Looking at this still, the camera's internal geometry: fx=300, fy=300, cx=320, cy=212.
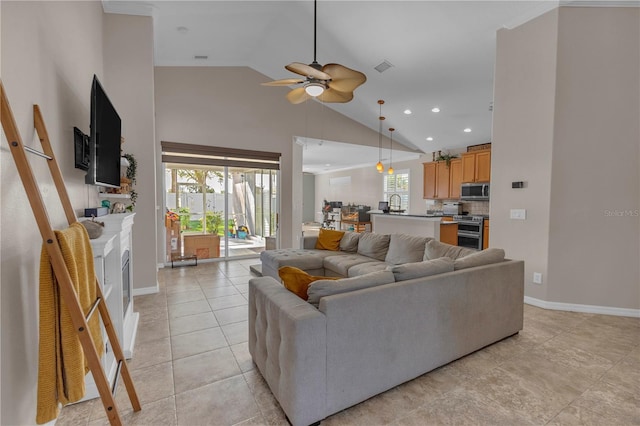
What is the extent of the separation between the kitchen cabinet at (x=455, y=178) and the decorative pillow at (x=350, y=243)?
3796 millimetres

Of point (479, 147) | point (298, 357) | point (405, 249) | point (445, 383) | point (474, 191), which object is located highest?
point (479, 147)

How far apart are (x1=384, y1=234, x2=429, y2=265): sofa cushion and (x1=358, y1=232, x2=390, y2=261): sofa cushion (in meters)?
0.11

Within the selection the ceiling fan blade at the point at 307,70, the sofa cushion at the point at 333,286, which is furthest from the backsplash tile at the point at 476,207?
the sofa cushion at the point at 333,286

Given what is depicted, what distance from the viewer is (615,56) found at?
3.22 metres

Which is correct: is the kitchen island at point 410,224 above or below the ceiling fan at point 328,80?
below

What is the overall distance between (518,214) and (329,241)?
2.52m

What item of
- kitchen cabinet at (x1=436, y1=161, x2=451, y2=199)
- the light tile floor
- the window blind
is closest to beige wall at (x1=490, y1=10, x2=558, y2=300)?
the light tile floor

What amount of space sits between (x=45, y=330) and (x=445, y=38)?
4989 mm


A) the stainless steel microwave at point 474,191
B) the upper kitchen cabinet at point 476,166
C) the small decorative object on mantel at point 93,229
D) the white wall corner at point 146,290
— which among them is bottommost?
the white wall corner at point 146,290

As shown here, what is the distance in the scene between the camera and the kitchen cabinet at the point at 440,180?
282 inches

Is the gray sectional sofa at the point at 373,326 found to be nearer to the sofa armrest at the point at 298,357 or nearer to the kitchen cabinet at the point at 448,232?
the sofa armrest at the point at 298,357

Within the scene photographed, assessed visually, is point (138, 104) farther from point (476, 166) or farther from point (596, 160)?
point (476, 166)

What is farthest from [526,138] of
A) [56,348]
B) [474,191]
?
[56,348]

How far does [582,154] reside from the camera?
3.34 meters
